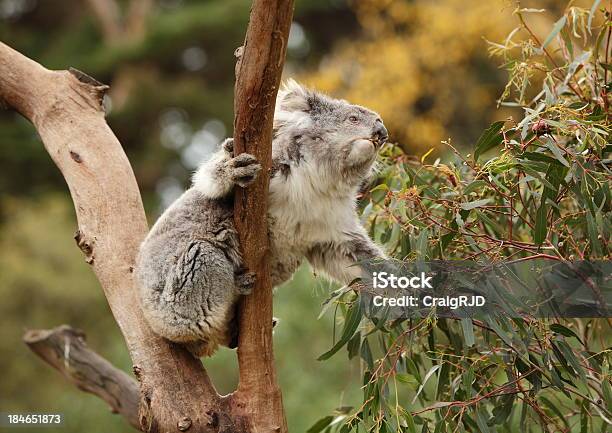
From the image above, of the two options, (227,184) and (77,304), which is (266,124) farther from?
(77,304)

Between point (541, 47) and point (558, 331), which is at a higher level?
point (541, 47)

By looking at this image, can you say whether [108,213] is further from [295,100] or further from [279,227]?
[295,100]

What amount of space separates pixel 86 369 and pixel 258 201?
151 centimetres

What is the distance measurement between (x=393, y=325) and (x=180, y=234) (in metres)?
0.84

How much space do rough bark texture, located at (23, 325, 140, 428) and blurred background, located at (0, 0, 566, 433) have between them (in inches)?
79.0

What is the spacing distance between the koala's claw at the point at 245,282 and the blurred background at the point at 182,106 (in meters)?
2.63

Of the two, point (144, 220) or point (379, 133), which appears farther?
point (144, 220)

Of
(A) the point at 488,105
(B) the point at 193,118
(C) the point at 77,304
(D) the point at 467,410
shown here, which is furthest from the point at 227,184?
(B) the point at 193,118

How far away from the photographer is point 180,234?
284 cm

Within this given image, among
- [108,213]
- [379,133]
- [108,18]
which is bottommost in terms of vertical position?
[108,213]

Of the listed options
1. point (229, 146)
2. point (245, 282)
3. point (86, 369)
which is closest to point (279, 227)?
point (245, 282)

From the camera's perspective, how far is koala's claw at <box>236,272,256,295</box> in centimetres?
260

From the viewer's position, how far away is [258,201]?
247cm

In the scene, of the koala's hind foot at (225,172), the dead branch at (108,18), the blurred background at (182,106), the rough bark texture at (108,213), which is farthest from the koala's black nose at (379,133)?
the dead branch at (108,18)
